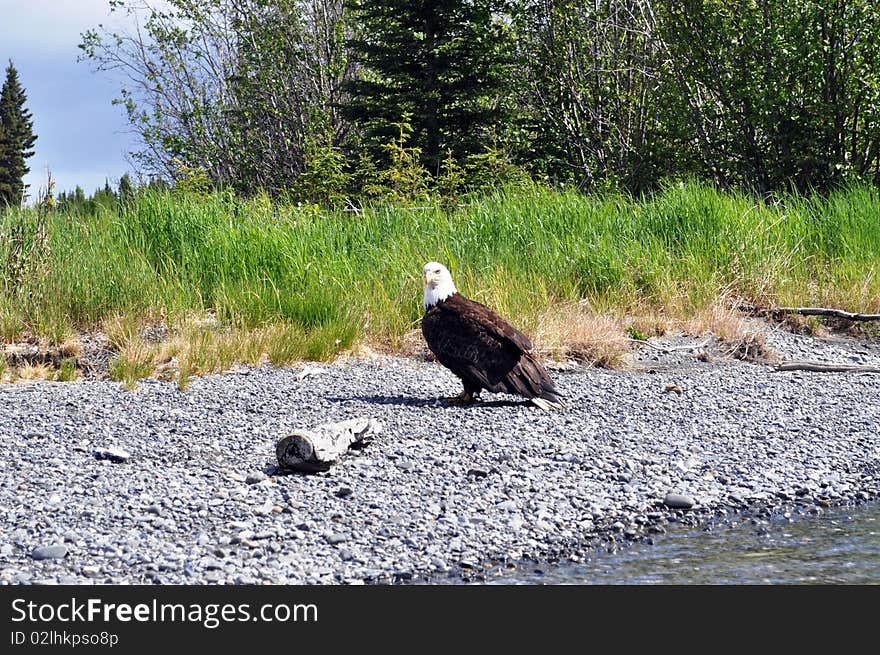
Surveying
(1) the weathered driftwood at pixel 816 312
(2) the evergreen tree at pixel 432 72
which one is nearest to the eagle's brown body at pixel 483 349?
(1) the weathered driftwood at pixel 816 312

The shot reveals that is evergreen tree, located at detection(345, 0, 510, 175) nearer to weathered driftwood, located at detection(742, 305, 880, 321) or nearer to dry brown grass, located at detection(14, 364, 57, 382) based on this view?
weathered driftwood, located at detection(742, 305, 880, 321)

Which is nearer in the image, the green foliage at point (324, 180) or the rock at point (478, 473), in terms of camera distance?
the rock at point (478, 473)

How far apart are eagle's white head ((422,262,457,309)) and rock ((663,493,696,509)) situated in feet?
8.17

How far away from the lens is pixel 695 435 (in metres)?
6.89

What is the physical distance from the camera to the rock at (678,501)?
18.1ft

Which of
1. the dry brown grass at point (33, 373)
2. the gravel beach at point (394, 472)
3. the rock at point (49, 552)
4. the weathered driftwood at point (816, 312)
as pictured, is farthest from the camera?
the weathered driftwood at point (816, 312)

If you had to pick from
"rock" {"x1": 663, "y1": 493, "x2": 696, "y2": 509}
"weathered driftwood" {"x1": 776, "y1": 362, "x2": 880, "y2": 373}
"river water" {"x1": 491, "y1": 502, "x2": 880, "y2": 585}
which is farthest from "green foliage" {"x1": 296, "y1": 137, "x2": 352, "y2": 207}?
"river water" {"x1": 491, "y1": 502, "x2": 880, "y2": 585}

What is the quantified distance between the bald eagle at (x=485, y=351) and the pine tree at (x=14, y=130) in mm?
44969

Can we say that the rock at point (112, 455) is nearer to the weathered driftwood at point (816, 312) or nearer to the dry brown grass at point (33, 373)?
the dry brown grass at point (33, 373)

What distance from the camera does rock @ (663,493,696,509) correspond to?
550cm

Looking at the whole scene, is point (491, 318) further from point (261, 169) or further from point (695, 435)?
point (261, 169)

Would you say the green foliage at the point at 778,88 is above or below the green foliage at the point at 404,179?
above

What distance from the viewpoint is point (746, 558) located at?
191 inches

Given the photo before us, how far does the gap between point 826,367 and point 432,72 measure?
35.8 feet
